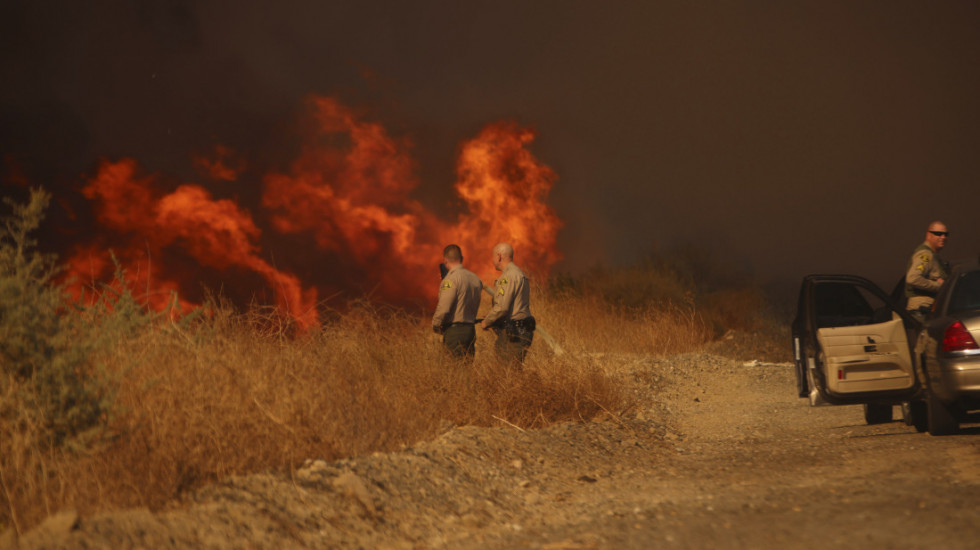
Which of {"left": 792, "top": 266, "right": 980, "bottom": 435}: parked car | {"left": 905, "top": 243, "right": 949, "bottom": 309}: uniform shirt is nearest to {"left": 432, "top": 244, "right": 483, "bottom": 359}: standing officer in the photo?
{"left": 792, "top": 266, "right": 980, "bottom": 435}: parked car

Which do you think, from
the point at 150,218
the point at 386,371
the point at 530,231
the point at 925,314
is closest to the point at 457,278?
the point at 386,371

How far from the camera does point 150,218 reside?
22.6 meters

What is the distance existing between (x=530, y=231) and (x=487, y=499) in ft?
67.5

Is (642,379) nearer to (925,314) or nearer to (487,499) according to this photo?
(925,314)

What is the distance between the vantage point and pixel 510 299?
10820 mm

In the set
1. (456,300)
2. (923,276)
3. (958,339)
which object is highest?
(923,276)

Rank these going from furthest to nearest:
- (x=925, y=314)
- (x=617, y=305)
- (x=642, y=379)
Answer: (x=617, y=305) < (x=642, y=379) < (x=925, y=314)

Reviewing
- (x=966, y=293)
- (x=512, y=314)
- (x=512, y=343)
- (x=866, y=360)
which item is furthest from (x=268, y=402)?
(x=966, y=293)

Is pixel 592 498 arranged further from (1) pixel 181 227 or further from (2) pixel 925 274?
(1) pixel 181 227

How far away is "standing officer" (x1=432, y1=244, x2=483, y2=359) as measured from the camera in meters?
10.4

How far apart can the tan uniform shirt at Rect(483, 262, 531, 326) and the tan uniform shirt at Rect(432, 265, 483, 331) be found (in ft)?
1.01

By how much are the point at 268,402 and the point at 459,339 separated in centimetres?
399

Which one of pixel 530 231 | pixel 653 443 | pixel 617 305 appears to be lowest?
pixel 653 443

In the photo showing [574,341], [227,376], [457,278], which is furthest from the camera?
[574,341]
